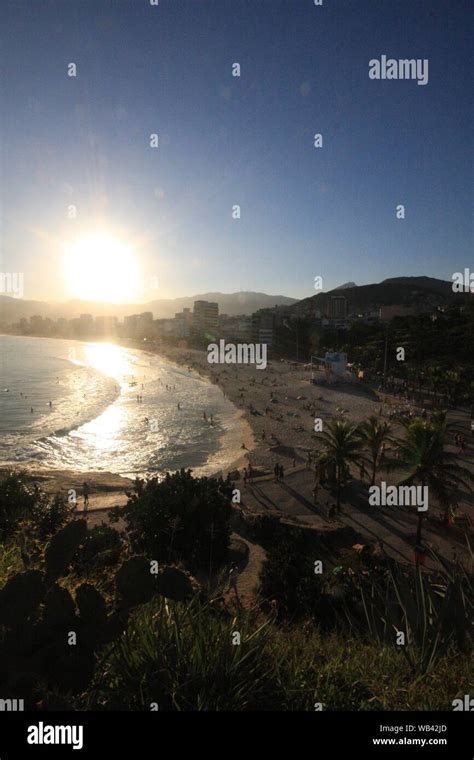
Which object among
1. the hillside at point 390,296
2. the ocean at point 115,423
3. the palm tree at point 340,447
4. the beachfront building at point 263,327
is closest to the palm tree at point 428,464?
the palm tree at point 340,447

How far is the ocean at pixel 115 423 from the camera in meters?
27.0

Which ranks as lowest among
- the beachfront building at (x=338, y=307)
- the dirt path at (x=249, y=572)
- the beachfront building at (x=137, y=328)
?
the dirt path at (x=249, y=572)

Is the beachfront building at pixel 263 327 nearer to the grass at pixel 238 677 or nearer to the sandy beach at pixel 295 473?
the sandy beach at pixel 295 473

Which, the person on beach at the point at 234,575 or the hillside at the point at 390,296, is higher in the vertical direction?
the hillside at the point at 390,296

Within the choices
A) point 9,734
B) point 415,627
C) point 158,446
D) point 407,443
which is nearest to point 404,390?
point 158,446

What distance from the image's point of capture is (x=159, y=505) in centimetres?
1112

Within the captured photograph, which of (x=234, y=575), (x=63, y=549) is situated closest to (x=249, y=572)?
(x=234, y=575)

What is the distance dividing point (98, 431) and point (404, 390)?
3354cm

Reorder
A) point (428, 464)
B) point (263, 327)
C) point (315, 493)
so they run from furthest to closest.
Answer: point (263, 327)
point (315, 493)
point (428, 464)

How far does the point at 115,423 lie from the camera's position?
3634cm

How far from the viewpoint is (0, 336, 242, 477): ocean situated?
2705 cm

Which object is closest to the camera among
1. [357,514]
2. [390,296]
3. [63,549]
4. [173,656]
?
[173,656]

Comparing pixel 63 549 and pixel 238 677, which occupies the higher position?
pixel 63 549

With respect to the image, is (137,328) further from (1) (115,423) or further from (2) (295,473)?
(2) (295,473)
